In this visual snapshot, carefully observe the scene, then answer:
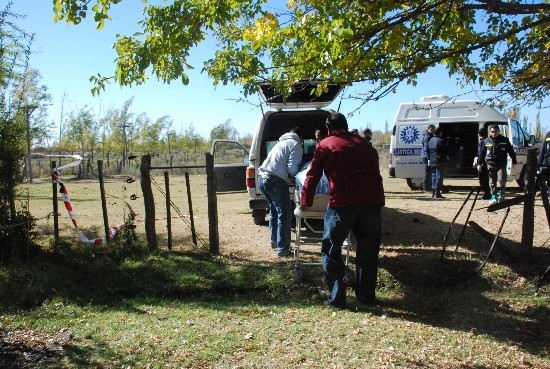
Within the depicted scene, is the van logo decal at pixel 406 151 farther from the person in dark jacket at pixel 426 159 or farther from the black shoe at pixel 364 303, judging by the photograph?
the black shoe at pixel 364 303

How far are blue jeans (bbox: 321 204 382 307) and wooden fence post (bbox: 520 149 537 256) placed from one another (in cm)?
234

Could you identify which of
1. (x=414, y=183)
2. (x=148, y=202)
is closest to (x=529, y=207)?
(x=148, y=202)

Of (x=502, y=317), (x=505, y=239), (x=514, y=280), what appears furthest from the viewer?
(x=505, y=239)

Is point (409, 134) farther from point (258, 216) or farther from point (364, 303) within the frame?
point (364, 303)

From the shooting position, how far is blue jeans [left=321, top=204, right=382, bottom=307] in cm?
490

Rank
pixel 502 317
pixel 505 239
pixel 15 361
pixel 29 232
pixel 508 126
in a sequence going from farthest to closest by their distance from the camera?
1. pixel 508 126
2. pixel 505 239
3. pixel 29 232
4. pixel 502 317
5. pixel 15 361

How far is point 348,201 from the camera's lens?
4.80 meters

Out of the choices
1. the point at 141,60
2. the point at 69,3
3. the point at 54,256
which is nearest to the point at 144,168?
the point at 54,256

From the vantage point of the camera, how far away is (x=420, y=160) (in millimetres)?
14758

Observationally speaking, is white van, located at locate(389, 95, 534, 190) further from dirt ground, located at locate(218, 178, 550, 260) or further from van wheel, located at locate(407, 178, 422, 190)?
dirt ground, located at locate(218, 178, 550, 260)

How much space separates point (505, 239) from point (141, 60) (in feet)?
19.2

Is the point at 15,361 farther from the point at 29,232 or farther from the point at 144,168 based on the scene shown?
the point at 144,168

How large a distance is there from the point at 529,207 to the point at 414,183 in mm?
9563

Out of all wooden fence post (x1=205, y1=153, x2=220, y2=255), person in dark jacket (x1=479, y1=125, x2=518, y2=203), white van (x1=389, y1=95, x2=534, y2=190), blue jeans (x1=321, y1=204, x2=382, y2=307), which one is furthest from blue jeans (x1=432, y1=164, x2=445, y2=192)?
blue jeans (x1=321, y1=204, x2=382, y2=307)
